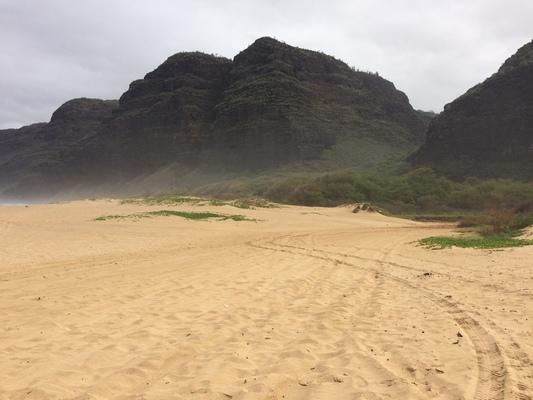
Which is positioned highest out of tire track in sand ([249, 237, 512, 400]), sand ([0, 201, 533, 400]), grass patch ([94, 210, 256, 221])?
grass patch ([94, 210, 256, 221])

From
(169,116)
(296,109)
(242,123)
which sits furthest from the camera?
(169,116)

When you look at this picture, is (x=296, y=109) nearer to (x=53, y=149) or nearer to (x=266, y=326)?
(x=53, y=149)

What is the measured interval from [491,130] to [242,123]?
47089mm

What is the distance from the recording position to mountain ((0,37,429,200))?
3415 inches

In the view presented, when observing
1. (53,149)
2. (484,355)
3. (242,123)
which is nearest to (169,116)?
(242,123)

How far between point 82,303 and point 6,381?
3.30 meters

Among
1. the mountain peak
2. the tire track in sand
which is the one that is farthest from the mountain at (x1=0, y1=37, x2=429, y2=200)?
the tire track in sand

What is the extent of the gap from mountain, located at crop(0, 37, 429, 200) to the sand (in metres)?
69.7

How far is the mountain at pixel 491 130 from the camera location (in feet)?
180

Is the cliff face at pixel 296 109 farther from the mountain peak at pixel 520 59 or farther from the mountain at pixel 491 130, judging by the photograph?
the mountain peak at pixel 520 59

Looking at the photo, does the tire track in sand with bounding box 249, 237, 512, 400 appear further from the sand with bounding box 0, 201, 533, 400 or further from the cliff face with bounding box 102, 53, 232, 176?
the cliff face with bounding box 102, 53, 232, 176

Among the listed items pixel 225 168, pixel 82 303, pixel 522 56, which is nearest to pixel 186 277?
pixel 82 303

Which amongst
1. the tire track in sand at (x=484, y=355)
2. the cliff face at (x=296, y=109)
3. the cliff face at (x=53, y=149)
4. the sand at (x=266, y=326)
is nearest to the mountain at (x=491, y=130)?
the cliff face at (x=296, y=109)

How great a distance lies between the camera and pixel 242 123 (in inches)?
3639
